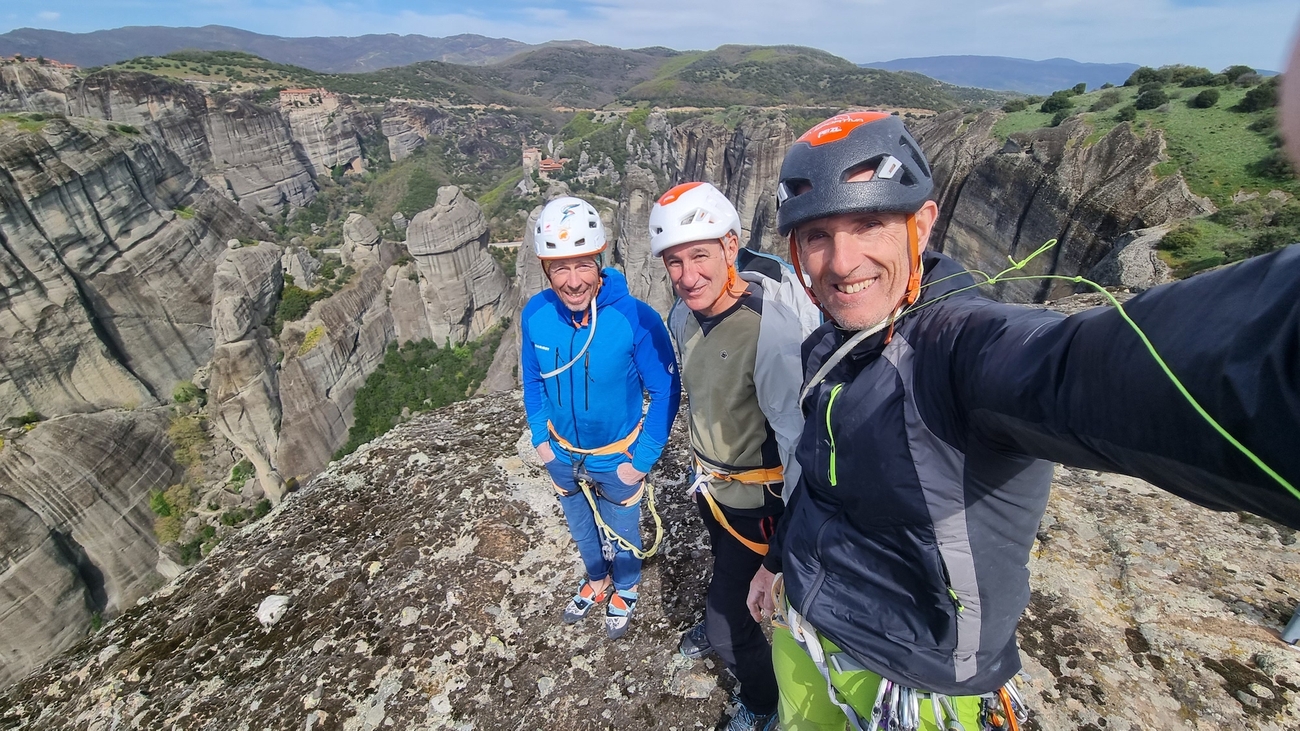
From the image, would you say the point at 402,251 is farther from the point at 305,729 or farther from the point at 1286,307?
the point at 1286,307

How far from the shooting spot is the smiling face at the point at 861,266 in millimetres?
1626

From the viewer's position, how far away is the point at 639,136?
8625 cm

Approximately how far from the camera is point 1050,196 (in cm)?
1886

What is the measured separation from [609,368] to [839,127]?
6.69 ft

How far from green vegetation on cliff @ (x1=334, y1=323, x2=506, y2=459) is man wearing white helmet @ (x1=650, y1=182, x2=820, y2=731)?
92.5 feet

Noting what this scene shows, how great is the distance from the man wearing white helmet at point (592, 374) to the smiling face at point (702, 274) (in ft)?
2.08

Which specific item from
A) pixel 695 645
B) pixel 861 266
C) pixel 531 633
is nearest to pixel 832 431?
pixel 861 266

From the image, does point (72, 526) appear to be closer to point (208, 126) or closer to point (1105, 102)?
point (1105, 102)

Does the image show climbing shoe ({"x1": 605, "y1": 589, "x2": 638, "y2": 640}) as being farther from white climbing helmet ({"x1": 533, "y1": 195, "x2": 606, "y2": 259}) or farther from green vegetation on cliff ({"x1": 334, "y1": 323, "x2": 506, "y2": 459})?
green vegetation on cliff ({"x1": 334, "y1": 323, "x2": 506, "y2": 459})

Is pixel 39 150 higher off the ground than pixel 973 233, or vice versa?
pixel 39 150

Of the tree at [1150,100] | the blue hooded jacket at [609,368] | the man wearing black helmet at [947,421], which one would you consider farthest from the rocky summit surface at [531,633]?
the tree at [1150,100]

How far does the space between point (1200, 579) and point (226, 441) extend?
33.0 meters

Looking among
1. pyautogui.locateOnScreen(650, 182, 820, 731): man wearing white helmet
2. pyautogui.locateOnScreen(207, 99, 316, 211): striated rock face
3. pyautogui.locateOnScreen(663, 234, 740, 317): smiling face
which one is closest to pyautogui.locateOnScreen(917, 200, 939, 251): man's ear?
pyautogui.locateOnScreen(650, 182, 820, 731): man wearing white helmet

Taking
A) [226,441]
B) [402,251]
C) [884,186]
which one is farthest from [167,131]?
[884,186]
